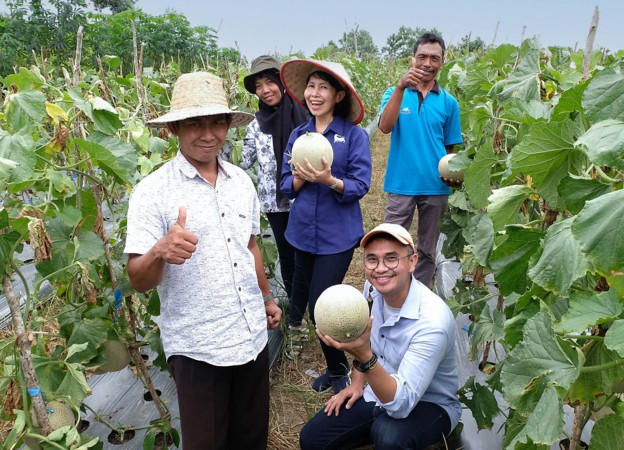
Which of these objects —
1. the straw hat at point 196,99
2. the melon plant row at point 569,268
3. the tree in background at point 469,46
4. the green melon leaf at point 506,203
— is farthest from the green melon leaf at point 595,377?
the tree in background at point 469,46

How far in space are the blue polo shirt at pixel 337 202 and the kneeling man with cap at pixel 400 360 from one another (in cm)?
48

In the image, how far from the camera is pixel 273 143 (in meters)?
3.38

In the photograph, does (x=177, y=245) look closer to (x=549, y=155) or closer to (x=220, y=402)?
Result: (x=220, y=402)

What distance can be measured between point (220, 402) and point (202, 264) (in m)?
0.51

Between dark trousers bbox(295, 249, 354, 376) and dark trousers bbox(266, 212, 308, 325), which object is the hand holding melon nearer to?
dark trousers bbox(295, 249, 354, 376)

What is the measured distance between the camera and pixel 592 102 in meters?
1.10

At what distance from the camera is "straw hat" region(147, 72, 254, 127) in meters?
1.80

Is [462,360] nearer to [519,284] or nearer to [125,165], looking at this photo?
[519,284]

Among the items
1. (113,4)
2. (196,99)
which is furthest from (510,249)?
(113,4)

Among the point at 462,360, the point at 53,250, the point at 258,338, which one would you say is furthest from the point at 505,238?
the point at 462,360

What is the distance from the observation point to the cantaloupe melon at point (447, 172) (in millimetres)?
3332

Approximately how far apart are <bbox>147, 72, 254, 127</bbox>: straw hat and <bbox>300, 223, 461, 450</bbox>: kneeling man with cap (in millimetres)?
779

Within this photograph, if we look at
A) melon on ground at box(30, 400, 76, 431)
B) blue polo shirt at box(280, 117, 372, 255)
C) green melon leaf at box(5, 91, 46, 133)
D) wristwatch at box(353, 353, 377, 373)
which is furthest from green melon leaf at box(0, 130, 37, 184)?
blue polo shirt at box(280, 117, 372, 255)

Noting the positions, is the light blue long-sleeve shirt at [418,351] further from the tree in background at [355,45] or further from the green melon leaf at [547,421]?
the tree in background at [355,45]
